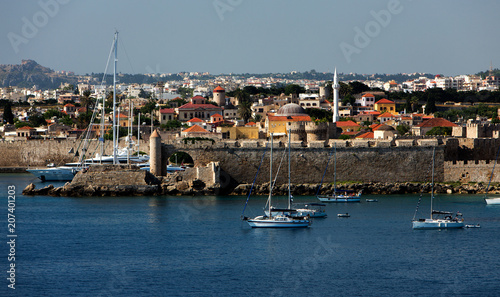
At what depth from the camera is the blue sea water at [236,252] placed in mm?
20578

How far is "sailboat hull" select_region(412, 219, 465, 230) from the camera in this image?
92.1ft

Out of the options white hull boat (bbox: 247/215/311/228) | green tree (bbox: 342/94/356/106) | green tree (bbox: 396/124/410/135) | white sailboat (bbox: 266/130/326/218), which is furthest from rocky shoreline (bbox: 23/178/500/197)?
green tree (bbox: 342/94/356/106)

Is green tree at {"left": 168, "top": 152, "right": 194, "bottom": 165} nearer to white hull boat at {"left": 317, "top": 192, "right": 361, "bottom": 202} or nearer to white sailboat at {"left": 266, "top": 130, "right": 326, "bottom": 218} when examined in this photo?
white hull boat at {"left": 317, "top": 192, "right": 361, "bottom": 202}

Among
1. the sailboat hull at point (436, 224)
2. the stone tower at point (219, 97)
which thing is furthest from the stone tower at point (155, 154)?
the stone tower at point (219, 97)

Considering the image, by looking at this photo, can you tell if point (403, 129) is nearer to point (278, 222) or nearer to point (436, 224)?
point (436, 224)

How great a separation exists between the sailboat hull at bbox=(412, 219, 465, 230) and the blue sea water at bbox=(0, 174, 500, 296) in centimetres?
42

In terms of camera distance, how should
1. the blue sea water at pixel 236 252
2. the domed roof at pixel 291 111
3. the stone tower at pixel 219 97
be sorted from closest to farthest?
1. the blue sea water at pixel 236 252
2. the domed roof at pixel 291 111
3. the stone tower at pixel 219 97

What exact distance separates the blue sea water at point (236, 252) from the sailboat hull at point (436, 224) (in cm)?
42

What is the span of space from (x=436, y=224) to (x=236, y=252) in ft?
25.0

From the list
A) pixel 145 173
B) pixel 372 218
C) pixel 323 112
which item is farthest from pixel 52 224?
pixel 323 112

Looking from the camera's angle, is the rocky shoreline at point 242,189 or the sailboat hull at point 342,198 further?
the rocky shoreline at point 242,189

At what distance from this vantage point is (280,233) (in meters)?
27.4

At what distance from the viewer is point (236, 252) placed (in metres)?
24.4

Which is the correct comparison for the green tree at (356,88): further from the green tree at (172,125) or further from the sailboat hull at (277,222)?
the sailboat hull at (277,222)
